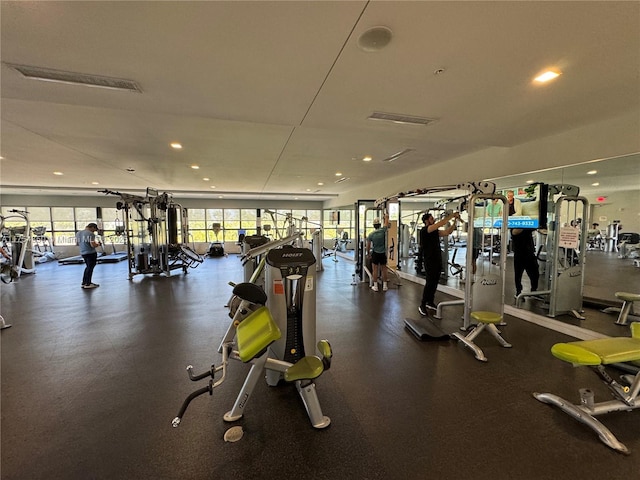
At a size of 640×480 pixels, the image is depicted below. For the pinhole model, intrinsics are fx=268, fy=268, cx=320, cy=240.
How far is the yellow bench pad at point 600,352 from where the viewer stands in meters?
1.88

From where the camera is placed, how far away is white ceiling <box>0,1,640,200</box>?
5.38ft

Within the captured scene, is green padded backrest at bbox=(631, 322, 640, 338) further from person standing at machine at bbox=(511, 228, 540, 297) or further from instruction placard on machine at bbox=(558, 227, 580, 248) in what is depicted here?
person standing at machine at bbox=(511, 228, 540, 297)

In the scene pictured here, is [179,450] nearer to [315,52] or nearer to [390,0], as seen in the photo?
[315,52]

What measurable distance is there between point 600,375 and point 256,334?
8.22 ft

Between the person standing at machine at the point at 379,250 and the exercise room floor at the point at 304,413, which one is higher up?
the person standing at machine at the point at 379,250

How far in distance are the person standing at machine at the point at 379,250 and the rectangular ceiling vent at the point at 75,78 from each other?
14.8 feet

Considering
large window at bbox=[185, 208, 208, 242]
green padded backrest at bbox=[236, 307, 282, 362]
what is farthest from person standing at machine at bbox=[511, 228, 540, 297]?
large window at bbox=[185, 208, 208, 242]

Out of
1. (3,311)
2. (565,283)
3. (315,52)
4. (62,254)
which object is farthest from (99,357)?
(62,254)

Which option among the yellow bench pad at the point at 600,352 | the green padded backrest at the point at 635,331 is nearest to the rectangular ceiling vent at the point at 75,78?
the yellow bench pad at the point at 600,352

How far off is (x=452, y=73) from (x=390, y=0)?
106 cm

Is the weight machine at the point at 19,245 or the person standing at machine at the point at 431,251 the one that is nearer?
the person standing at machine at the point at 431,251

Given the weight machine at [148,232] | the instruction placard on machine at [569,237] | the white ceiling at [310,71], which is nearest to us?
the white ceiling at [310,71]

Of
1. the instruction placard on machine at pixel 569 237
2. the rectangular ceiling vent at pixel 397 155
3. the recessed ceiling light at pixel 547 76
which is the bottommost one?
the instruction placard on machine at pixel 569 237

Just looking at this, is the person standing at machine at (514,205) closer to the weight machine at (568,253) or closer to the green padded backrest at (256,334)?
the weight machine at (568,253)
